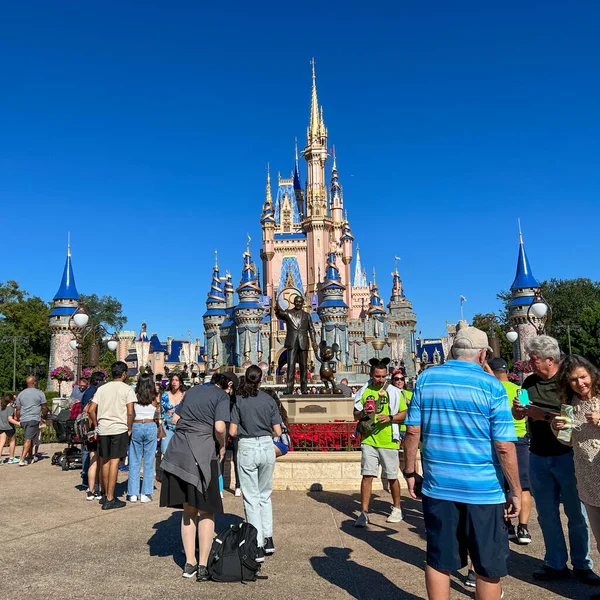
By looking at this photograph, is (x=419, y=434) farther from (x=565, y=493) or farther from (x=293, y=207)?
(x=293, y=207)

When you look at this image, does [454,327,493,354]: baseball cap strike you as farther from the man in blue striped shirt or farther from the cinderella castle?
the cinderella castle

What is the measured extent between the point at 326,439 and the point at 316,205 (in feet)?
183

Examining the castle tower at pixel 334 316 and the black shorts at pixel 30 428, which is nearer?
the black shorts at pixel 30 428

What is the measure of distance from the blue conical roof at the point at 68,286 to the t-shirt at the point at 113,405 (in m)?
42.0

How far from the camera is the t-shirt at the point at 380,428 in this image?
708cm

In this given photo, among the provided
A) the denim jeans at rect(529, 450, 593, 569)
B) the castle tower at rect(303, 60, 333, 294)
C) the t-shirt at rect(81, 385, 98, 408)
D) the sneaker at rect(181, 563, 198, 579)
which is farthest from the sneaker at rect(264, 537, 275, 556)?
the castle tower at rect(303, 60, 333, 294)

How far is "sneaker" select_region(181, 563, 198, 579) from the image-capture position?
17.0 feet

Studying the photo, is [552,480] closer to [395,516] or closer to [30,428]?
[395,516]

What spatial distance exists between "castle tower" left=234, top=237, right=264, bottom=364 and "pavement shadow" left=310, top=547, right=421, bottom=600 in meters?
45.9

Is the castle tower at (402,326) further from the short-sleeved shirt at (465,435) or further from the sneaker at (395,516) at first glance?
the short-sleeved shirt at (465,435)

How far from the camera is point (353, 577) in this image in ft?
17.0

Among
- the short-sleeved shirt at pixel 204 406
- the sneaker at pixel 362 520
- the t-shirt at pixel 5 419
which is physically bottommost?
the sneaker at pixel 362 520

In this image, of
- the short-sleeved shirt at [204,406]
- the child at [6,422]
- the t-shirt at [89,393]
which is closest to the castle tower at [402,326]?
the child at [6,422]

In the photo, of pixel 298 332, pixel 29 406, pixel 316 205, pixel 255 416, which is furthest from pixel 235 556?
pixel 316 205
